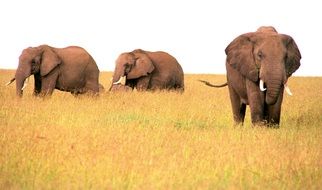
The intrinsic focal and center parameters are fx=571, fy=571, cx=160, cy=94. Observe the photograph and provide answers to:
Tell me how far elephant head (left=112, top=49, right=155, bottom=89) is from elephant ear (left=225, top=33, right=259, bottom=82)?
10.7m

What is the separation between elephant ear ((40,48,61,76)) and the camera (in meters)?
17.1

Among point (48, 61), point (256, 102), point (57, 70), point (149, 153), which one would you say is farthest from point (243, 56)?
point (57, 70)

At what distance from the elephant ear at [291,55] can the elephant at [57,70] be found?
27.5 ft

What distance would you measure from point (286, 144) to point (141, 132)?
2.48 m

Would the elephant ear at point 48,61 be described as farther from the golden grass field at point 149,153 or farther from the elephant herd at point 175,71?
the golden grass field at point 149,153

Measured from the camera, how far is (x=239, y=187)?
5895 mm

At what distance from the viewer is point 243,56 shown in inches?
434

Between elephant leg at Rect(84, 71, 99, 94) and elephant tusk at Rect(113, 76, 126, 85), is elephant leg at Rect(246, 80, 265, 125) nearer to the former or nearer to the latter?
elephant leg at Rect(84, 71, 99, 94)

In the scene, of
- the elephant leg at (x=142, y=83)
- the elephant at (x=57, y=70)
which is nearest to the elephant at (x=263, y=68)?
the elephant at (x=57, y=70)

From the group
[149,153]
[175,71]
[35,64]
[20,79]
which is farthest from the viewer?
[175,71]

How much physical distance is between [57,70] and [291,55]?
903 cm

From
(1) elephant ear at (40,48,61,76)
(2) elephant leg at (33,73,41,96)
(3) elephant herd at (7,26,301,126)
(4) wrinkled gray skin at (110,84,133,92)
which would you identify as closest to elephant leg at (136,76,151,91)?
(3) elephant herd at (7,26,301,126)

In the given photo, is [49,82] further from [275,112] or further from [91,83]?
[275,112]

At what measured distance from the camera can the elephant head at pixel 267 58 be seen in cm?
1015
